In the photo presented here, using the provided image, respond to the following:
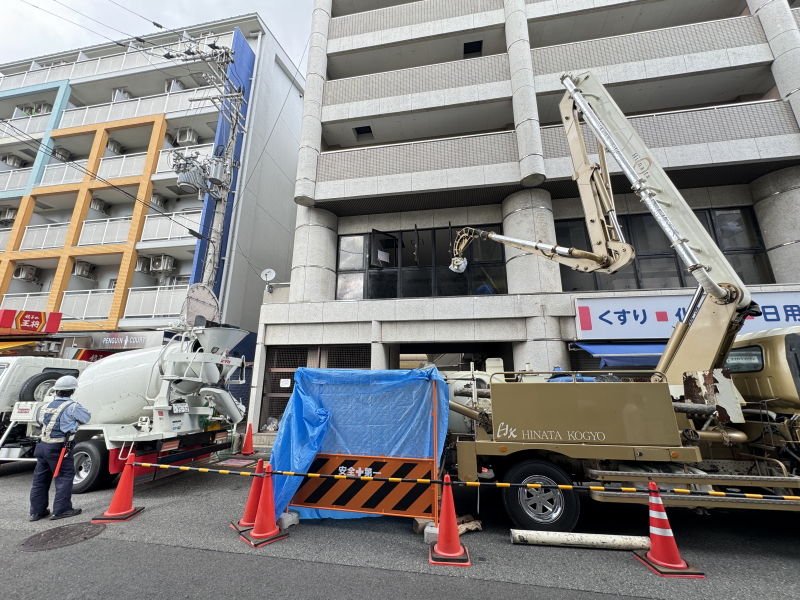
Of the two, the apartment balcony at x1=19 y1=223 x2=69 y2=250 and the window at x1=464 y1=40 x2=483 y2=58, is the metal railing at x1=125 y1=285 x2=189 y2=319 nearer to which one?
the apartment balcony at x1=19 y1=223 x2=69 y2=250

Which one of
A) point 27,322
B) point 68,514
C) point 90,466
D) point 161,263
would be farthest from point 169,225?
point 68,514

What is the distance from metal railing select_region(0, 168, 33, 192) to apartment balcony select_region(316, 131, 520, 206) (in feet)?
57.2

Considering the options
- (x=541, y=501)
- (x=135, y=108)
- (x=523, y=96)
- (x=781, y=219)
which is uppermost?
(x=135, y=108)

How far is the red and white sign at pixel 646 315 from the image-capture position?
344 inches

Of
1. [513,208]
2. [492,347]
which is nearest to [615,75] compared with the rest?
[513,208]

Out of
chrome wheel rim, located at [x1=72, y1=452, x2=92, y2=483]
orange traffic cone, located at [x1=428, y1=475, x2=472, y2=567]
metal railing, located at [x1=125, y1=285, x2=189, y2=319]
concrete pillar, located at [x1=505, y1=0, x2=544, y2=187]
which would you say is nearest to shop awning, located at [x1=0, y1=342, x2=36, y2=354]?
metal railing, located at [x1=125, y1=285, x2=189, y2=319]

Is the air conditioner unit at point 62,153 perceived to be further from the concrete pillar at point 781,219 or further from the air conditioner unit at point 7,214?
the concrete pillar at point 781,219

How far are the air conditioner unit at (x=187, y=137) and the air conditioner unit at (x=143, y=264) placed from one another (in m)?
6.01

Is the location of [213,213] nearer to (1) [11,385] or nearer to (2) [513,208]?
(1) [11,385]

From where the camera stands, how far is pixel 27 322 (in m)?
13.5

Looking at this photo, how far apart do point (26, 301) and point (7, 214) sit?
6.24 m

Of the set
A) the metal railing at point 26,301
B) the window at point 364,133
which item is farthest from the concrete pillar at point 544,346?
the metal railing at point 26,301

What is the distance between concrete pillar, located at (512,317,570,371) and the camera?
9.46 metres

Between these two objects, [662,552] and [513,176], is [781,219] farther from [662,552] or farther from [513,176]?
[662,552]
